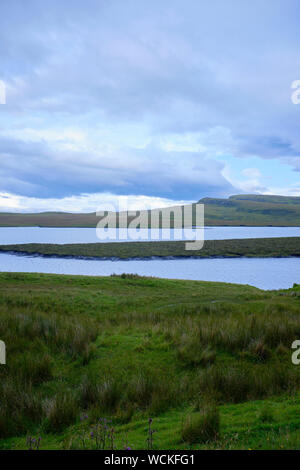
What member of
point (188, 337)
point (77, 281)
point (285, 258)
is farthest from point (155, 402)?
point (285, 258)

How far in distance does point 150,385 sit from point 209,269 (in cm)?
4455

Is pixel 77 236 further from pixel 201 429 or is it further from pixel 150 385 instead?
pixel 201 429

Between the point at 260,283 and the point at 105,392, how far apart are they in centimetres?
3575

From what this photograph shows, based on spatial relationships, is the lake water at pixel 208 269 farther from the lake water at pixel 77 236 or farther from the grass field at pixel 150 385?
the lake water at pixel 77 236

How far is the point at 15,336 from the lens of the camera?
Result: 26.9 ft

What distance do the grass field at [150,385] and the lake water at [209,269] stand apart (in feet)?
97.7

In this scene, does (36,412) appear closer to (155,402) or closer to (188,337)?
(155,402)

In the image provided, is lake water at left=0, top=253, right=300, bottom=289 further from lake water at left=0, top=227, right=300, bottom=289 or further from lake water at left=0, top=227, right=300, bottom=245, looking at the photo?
lake water at left=0, top=227, right=300, bottom=245

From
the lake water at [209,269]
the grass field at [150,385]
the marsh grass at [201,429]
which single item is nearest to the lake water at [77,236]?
the lake water at [209,269]

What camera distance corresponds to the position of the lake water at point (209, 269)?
40.3 metres

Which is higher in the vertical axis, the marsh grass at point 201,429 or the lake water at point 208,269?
the marsh grass at point 201,429

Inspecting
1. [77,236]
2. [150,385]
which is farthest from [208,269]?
[77,236]

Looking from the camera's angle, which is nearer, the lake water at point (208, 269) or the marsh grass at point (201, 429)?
the marsh grass at point (201, 429)

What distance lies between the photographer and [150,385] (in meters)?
5.81
